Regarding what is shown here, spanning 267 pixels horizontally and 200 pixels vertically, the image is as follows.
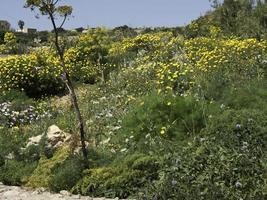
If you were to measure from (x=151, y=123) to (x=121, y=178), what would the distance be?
1.77 meters

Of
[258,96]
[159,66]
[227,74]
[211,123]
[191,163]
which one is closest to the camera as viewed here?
[191,163]

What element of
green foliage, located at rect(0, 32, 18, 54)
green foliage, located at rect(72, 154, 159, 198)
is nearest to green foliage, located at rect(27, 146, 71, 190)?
green foliage, located at rect(72, 154, 159, 198)

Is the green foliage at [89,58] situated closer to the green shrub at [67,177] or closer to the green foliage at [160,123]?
the green foliage at [160,123]

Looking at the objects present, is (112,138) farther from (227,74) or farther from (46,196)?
(227,74)

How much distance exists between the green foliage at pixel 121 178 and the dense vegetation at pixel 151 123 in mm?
13

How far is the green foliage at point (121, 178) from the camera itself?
7.40m

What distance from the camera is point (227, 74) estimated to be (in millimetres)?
11305

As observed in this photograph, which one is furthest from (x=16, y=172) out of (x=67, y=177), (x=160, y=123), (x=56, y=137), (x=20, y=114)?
(x=20, y=114)

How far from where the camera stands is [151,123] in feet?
29.9

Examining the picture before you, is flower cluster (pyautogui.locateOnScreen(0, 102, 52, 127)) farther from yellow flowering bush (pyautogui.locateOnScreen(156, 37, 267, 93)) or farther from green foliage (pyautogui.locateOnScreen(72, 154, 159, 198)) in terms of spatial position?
green foliage (pyautogui.locateOnScreen(72, 154, 159, 198))

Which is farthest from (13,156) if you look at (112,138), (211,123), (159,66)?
(159,66)

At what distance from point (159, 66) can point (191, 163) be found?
6.33 m

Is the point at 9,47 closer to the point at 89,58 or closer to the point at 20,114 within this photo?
the point at 89,58

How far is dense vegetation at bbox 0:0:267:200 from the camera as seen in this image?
6.86 m
